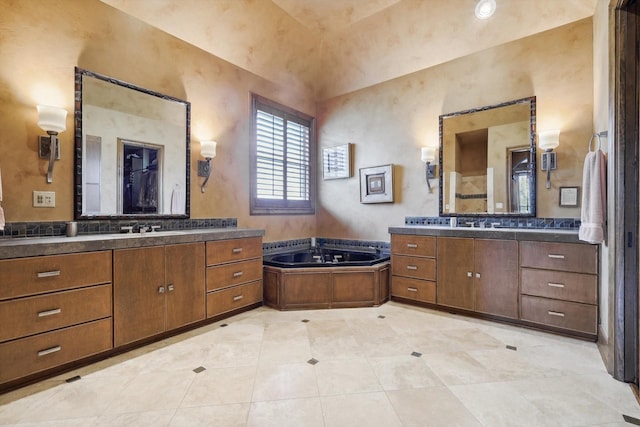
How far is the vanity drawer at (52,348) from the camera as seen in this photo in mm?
1793

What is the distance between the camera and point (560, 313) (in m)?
2.61

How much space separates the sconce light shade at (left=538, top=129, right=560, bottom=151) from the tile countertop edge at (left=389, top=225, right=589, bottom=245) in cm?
86

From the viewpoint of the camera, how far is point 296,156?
463 centimetres

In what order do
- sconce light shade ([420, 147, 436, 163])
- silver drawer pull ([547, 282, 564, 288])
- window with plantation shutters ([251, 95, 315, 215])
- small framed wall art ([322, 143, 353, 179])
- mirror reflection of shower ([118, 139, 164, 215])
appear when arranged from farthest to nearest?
small framed wall art ([322, 143, 353, 179]) → window with plantation shutters ([251, 95, 315, 215]) → sconce light shade ([420, 147, 436, 163]) → mirror reflection of shower ([118, 139, 164, 215]) → silver drawer pull ([547, 282, 564, 288])

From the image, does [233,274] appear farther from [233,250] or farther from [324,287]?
[324,287]

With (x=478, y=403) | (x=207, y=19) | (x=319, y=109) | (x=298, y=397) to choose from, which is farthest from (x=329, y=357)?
(x=319, y=109)

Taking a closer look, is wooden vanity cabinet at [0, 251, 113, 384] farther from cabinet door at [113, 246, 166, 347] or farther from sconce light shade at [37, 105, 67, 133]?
sconce light shade at [37, 105, 67, 133]

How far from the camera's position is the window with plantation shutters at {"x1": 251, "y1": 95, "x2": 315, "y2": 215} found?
4031 millimetres

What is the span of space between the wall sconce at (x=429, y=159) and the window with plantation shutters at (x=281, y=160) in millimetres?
1838

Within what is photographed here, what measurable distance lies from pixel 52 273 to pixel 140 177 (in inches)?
47.5

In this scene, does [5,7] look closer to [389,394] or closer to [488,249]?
[389,394]

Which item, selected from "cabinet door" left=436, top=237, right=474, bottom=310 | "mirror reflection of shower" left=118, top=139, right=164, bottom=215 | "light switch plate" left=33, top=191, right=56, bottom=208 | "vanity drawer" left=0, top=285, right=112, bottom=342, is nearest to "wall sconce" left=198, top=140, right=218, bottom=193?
"mirror reflection of shower" left=118, top=139, right=164, bottom=215

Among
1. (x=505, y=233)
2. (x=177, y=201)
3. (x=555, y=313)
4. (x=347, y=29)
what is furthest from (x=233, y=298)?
(x=347, y=29)

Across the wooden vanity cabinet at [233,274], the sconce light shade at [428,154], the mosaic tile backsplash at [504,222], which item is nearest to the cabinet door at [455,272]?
the mosaic tile backsplash at [504,222]
